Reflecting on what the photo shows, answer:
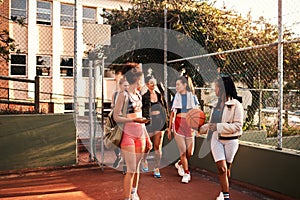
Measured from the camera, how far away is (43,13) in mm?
16609

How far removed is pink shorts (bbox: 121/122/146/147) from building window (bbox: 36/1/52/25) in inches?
563

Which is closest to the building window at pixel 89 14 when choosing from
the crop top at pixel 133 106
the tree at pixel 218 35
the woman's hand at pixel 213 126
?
the tree at pixel 218 35

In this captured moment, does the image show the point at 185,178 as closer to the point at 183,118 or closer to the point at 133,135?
the point at 183,118

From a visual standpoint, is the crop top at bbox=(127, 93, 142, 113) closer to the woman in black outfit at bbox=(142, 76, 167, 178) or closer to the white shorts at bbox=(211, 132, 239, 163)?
the white shorts at bbox=(211, 132, 239, 163)

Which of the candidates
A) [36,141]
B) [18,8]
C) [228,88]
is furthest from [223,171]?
[18,8]

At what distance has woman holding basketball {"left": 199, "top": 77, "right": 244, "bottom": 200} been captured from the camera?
157 inches

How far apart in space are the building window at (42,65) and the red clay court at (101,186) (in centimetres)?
1143

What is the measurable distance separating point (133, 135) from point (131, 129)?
3.1 inches

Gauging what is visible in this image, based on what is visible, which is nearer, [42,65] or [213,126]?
[213,126]

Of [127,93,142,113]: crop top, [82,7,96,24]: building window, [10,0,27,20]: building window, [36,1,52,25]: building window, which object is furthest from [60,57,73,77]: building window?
[127,93,142,113]: crop top

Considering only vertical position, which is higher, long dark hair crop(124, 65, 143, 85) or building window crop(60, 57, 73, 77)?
building window crop(60, 57, 73, 77)

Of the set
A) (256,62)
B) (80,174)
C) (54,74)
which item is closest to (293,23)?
(256,62)

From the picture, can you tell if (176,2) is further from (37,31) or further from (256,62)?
(37,31)

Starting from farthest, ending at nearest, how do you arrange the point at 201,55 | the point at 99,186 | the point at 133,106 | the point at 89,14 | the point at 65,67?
the point at 89,14 < the point at 65,67 < the point at 201,55 < the point at 99,186 < the point at 133,106
